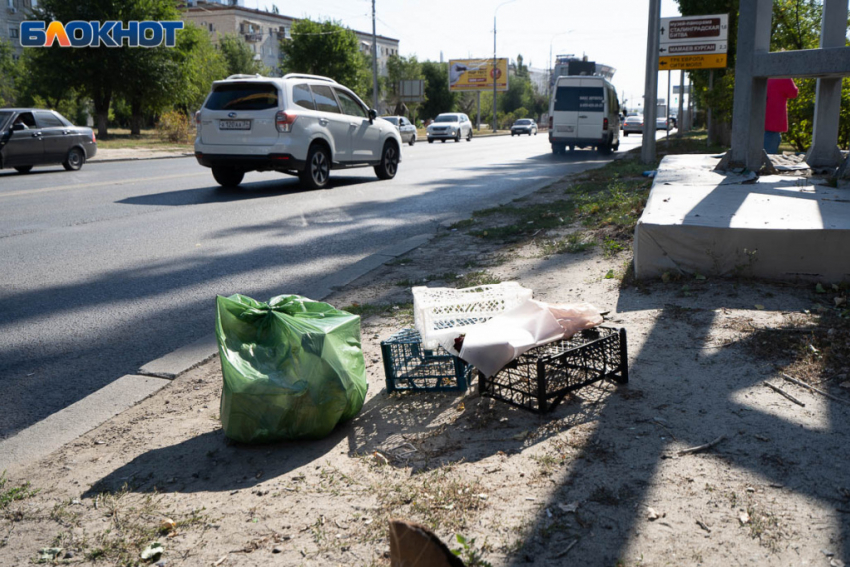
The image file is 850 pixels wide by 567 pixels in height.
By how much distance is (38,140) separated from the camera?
16562 mm

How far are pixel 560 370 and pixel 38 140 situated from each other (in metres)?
16.5

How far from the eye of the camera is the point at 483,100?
112875mm

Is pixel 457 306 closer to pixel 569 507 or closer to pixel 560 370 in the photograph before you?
pixel 560 370

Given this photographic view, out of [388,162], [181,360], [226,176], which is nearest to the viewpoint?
[181,360]

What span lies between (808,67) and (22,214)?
9.68 meters

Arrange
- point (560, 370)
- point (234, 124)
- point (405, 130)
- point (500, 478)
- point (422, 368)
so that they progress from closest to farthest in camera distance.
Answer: point (500, 478)
point (560, 370)
point (422, 368)
point (234, 124)
point (405, 130)

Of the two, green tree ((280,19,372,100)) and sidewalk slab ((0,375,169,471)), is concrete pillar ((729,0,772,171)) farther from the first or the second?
green tree ((280,19,372,100))

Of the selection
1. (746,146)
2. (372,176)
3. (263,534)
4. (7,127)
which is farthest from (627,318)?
(7,127)

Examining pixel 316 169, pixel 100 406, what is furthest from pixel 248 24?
pixel 100 406

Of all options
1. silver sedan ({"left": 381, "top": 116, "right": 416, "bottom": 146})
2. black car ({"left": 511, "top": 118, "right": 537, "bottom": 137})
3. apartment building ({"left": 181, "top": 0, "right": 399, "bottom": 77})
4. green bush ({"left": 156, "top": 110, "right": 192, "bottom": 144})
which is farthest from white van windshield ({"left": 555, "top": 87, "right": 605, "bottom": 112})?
apartment building ({"left": 181, "top": 0, "right": 399, "bottom": 77})

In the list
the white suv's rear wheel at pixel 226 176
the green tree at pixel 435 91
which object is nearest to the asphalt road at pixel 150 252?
the white suv's rear wheel at pixel 226 176

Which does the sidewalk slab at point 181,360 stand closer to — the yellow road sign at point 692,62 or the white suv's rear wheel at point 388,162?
the white suv's rear wheel at point 388,162

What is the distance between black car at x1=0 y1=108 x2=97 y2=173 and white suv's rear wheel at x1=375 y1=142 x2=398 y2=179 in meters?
7.83

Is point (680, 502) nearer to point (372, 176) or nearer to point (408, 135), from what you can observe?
point (372, 176)
